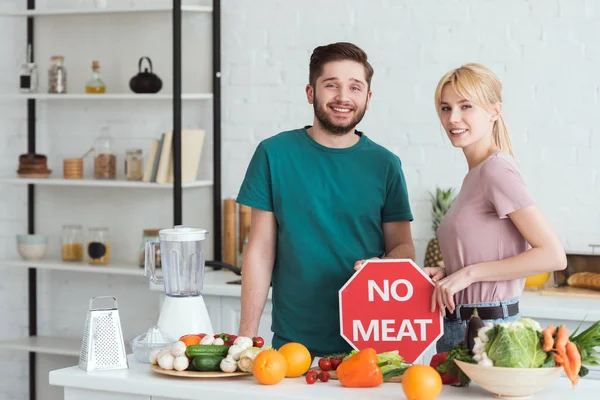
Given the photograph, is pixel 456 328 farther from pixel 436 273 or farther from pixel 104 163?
pixel 104 163

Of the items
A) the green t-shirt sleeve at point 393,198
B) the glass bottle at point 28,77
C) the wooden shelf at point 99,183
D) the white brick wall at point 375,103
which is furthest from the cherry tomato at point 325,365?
the glass bottle at point 28,77

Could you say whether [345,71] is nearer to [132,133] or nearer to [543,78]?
[543,78]

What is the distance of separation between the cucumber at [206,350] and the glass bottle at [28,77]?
2939 mm

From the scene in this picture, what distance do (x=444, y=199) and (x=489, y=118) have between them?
1.75m

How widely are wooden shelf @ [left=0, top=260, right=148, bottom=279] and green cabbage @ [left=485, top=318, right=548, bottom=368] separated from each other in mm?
2739

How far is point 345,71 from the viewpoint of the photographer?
278 centimetres

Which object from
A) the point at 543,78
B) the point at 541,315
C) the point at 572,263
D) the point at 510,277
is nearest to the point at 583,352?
the point at 510,277

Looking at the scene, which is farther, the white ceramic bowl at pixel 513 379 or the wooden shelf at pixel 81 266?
the wooden shelf at pixel 81 266

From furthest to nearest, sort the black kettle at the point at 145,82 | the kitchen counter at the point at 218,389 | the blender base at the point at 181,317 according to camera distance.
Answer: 1. the black kettle at the point at 145,82
2. the blender base at the point at 181,317
3. the kitchen counter at the point at 218,389

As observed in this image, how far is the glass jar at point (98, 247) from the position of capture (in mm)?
4742

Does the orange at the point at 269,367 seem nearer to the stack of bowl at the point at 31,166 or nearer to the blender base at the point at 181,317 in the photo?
the blender base at the point at 181,317

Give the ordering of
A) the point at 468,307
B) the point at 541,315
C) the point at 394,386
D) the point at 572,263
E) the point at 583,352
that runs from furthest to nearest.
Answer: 1. the point at 572,263
2. the point at 541,315
3. the point at 468,307
4. the point at 394,386
5. the point at 583,352

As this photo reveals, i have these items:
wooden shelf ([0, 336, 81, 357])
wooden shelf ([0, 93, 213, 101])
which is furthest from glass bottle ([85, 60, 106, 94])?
wooden shelf ([0, 336, 81, 357])

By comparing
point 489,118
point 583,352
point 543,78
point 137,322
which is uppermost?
point 543,78
